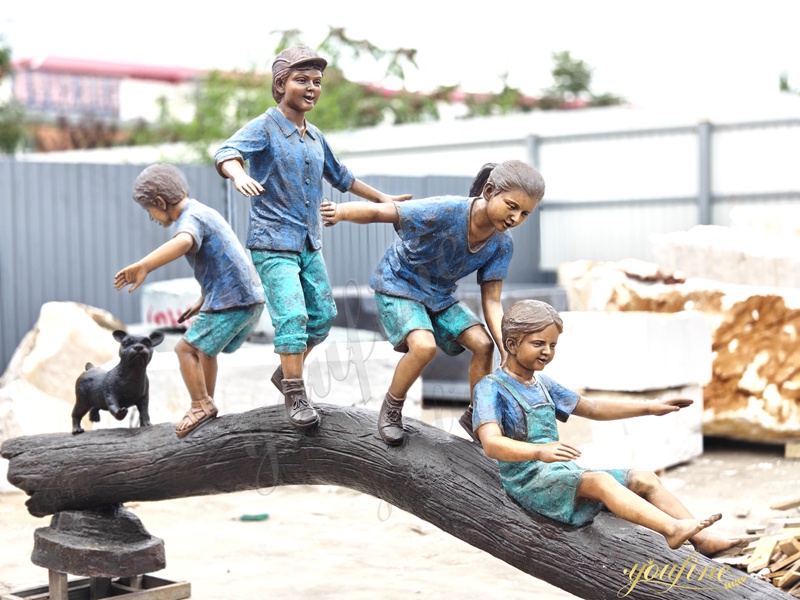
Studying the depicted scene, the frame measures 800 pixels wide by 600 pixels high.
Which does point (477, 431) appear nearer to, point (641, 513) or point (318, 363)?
point (641, 513)

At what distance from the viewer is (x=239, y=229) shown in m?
9.15

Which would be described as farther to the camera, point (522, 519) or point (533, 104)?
point (533, 104)

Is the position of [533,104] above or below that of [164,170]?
above

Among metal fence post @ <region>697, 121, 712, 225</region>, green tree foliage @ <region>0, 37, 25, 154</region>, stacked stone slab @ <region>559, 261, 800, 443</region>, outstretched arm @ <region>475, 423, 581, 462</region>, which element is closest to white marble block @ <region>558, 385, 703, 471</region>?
stacked stone slab @ <region>559, 261, 800, 443</region>

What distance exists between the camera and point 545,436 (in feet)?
12.5

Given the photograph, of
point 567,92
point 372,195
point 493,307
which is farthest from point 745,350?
point 567,92

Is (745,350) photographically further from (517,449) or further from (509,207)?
(517,449)

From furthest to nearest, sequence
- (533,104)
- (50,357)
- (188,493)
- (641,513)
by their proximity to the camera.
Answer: (533,104), (50,357), (188,493), (641,513)

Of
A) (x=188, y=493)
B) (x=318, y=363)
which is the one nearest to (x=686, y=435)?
(x=318, y=363)

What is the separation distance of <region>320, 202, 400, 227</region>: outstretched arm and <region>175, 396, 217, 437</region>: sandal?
4.13 ft

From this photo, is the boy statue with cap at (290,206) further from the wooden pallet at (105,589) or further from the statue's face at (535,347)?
the wooden pallet at (105,589)

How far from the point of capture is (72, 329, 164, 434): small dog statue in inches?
193

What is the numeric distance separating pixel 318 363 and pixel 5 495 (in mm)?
2461

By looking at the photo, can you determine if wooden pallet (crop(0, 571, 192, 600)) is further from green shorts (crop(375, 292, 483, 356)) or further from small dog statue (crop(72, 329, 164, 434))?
green shorts (crop(375, 292, 483, 356))
